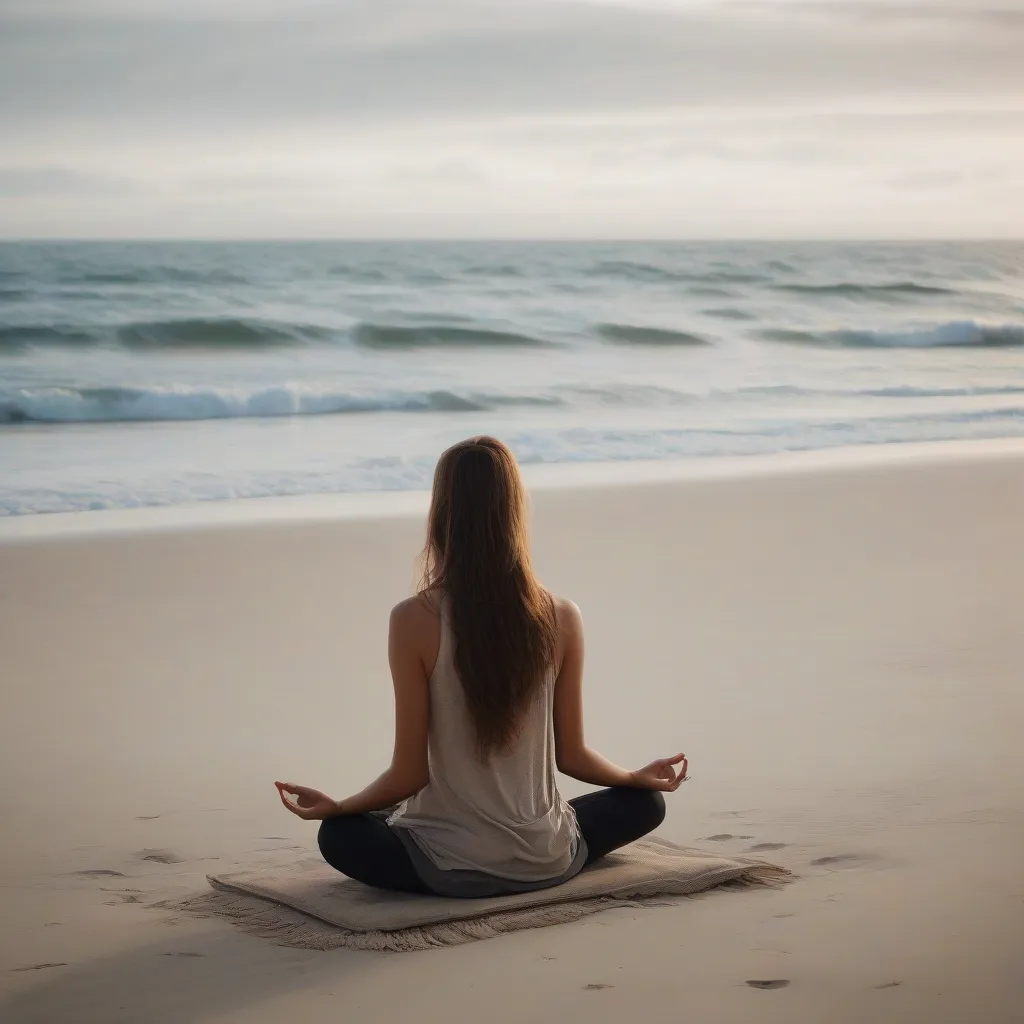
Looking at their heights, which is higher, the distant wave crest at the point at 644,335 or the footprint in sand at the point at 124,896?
the distant wave crest at the point at 644,335

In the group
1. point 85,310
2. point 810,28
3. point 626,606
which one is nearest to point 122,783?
point 626,606

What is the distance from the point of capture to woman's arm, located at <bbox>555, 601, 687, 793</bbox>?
3.01 m

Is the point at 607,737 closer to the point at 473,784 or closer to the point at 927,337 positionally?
the point at 473,784

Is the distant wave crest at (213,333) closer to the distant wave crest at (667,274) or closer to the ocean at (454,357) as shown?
the ocean at (454,357)

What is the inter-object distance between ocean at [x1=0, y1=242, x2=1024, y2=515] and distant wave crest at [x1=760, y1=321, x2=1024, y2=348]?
58 mm

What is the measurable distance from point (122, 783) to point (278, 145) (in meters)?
21.0

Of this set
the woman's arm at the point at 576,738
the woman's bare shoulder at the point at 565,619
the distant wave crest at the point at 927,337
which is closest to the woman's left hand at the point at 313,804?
the woman's arm at the point at 576,738

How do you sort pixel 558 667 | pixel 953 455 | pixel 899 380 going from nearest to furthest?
pixel 558 667 → pixel 953 455 → pixel 899 380

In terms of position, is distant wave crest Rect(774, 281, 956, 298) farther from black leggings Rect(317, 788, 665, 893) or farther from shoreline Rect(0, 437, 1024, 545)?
black leggings Rect(317, 788, 665, 893)

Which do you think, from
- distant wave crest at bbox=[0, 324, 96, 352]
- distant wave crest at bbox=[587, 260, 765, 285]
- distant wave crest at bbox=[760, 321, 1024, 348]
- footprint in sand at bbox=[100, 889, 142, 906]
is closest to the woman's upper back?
footprint in sand at bbox=[100, 889, 142, 906]

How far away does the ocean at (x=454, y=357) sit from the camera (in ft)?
36.3

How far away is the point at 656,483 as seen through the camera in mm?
9148

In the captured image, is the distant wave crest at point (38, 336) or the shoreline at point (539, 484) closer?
the shoreline at point (539, 484)

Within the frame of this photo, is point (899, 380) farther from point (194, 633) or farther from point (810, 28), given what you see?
point (194, 633)
